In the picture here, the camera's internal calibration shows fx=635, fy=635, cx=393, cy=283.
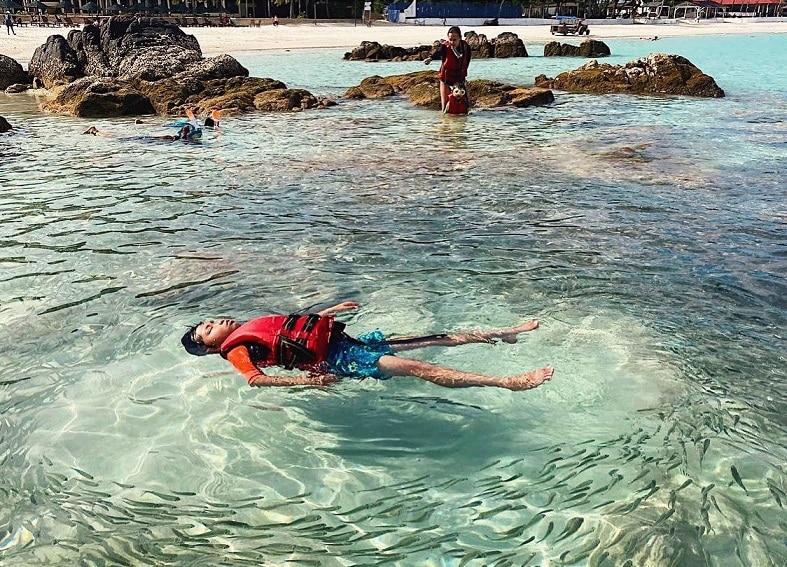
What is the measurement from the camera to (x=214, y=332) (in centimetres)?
502

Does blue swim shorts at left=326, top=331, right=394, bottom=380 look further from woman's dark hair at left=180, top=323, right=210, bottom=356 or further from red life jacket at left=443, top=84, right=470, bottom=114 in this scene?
red life jacket at left=443, top=84, right=470, bottom=114

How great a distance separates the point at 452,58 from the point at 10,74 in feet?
67.5

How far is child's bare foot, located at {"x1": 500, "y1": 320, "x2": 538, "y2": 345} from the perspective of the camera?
5.35 meters

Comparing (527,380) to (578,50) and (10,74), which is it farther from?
(578,50)

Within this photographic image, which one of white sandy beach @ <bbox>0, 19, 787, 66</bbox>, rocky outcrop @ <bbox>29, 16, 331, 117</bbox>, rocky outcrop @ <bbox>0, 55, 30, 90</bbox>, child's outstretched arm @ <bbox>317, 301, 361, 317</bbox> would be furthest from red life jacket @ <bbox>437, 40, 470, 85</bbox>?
white sandy beach @ <bbox>0, 19, 787, 66</bbox>

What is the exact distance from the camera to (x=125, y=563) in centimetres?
337

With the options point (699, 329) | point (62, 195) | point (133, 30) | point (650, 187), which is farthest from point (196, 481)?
point (133, 30)

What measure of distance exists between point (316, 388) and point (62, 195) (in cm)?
769

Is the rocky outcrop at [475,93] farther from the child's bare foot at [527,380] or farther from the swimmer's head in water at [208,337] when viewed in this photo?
the child's bare foot at [527,380]

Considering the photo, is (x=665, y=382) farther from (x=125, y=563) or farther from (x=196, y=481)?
(x=125, y=563)

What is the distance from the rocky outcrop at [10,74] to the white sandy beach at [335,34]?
289 inches

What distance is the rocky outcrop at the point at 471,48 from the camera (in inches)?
1617

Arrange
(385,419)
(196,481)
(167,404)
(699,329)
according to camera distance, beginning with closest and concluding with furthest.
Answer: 1. (196,481)
2. (385,419)
3. (167,404)
4. (699,329)

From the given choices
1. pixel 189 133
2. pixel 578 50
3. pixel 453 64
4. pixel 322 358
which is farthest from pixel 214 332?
pixel 578 50
